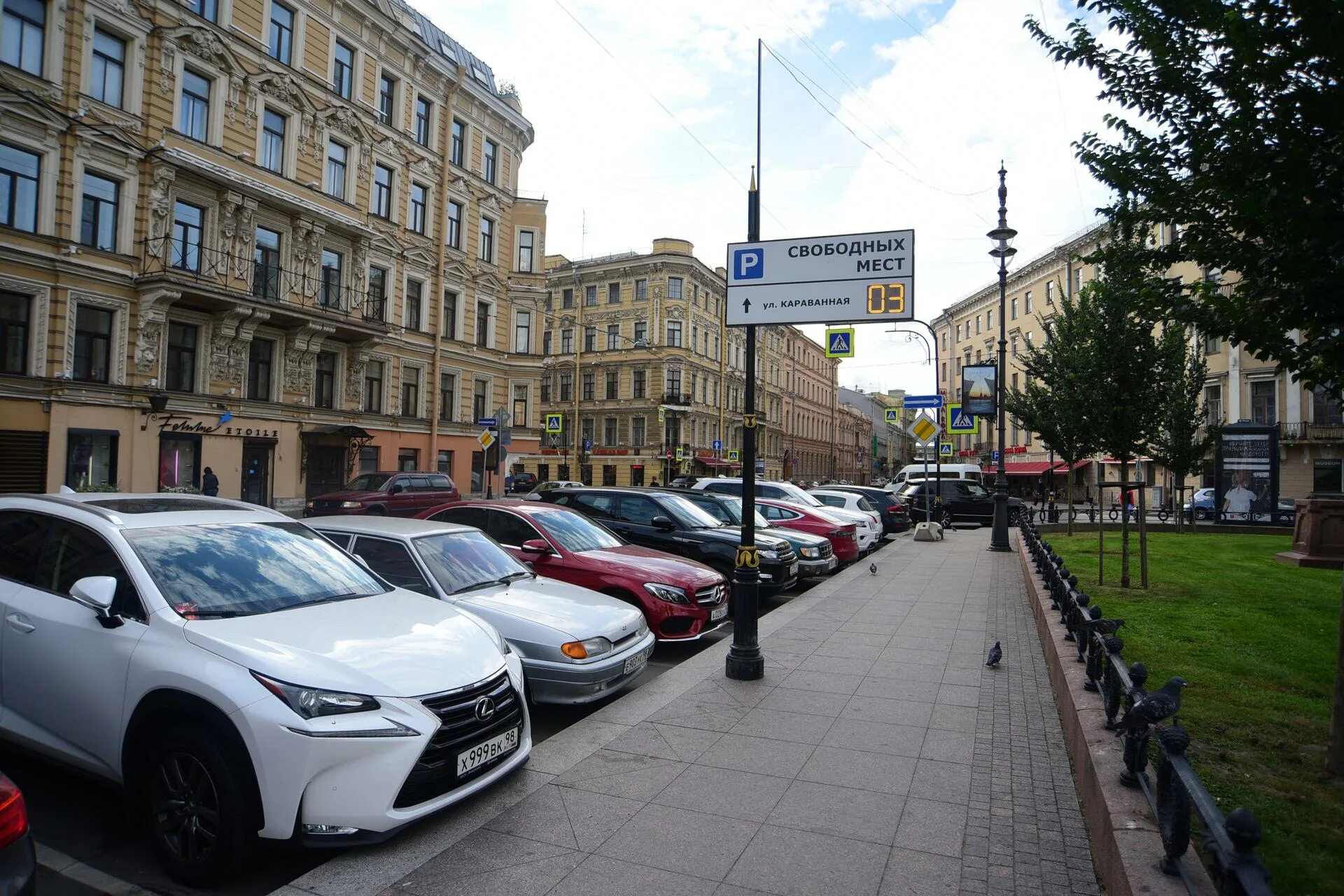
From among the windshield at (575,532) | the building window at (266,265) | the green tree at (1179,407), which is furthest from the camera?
the building window at (266,265)

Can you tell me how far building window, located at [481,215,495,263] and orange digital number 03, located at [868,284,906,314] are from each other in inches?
1212

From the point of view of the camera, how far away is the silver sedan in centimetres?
599

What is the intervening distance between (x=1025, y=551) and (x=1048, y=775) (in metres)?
10.5

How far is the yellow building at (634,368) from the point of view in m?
56.0

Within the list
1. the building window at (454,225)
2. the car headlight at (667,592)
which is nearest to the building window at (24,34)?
the building window at (454,225)

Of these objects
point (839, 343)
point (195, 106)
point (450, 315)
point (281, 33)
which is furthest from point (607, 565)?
point (450, 315)

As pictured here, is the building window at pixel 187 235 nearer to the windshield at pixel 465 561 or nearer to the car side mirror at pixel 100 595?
the windshield at pixel 465 561

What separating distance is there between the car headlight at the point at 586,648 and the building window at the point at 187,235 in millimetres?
22180

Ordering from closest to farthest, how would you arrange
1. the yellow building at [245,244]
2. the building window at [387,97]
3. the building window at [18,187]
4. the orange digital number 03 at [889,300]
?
the orange digital number 03 at [889,300] → the building window at [18,187] → the yellow building at [245,244] → the building window at [387,97]

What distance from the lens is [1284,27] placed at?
382 cm

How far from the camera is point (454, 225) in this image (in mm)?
33844

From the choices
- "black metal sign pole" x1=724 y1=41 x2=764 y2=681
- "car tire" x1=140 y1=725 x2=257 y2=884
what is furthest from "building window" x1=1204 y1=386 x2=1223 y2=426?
"car tire" x1=140 y1=725 x2=257 y2=884

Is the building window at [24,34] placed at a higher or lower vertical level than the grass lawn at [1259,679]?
higher

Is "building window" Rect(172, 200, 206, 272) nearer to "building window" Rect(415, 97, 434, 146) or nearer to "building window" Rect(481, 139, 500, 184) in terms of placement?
"building window" Rect(415, 97, 434, 146)
